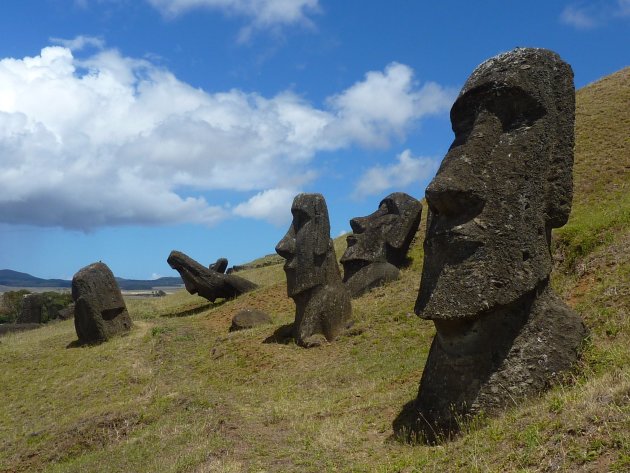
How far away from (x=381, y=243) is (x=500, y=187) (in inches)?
618

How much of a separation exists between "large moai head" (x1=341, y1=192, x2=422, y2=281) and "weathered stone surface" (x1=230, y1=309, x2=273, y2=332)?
12.2 feet

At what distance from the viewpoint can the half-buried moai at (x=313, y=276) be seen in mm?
15953

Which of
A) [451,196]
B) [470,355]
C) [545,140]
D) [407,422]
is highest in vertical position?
[545,140]

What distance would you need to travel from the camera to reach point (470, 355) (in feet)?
23.4

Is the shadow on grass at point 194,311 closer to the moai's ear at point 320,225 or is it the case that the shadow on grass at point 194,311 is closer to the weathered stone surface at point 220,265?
the weathered stone surface at point 220,265

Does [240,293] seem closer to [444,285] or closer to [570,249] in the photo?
[570,249]

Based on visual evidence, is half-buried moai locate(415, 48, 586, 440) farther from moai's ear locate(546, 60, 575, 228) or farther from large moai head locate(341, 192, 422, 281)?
large moai head locate(341, 192, 422, 281)

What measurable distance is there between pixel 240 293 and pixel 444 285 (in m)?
22.3

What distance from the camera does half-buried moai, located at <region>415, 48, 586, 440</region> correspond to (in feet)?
22.8

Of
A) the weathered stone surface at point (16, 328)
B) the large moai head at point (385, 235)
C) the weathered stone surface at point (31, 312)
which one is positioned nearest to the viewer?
the large moai head at point (385, 235)

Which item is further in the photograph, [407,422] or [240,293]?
[240,293]

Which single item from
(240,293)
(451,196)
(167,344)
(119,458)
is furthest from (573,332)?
(240,293)

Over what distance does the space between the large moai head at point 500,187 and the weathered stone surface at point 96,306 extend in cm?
1661

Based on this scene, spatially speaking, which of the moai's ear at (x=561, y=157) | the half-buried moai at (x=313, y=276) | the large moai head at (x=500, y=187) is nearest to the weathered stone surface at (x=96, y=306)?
the half-buried moai at (x=313, y=276)
